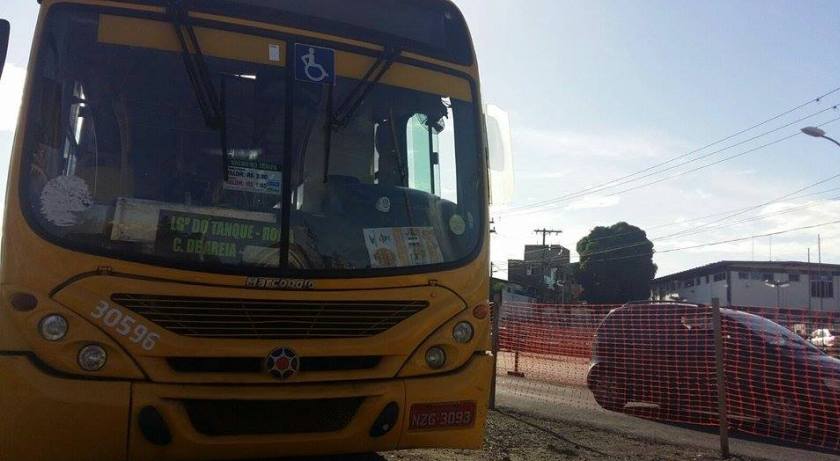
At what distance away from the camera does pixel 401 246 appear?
444cm

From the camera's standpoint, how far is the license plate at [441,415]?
4.24m

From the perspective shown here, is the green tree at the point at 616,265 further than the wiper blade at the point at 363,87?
Yes

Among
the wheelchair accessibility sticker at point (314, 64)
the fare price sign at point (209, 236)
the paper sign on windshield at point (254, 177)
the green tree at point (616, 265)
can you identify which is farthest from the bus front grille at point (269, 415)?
the green tree at point (616, 265)

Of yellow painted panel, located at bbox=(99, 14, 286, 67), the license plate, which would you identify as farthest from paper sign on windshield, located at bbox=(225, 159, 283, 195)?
the license plate

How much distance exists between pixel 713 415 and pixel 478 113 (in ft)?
18.3

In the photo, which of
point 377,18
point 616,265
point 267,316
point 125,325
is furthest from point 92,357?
point 616,265

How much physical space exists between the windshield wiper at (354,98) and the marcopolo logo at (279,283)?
28.2 inches

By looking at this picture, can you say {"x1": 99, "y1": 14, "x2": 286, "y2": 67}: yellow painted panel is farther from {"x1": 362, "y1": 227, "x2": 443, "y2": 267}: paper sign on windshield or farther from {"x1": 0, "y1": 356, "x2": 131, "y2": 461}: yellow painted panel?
{"x1": 0, "y1": 356, "x2": 131, "y2": 461}: yellow painted panel

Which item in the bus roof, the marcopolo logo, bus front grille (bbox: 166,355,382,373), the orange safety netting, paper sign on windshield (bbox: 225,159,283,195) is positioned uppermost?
the bus roof

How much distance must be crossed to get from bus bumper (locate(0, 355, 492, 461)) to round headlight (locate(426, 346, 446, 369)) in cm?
8

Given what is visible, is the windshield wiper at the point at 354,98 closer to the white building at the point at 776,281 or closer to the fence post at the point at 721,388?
the fence post at the point at 721,388

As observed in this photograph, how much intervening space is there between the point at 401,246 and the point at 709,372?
5.70 m

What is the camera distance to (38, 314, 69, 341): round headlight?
359cm

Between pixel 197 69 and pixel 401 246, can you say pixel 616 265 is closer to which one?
pixel 401 246
